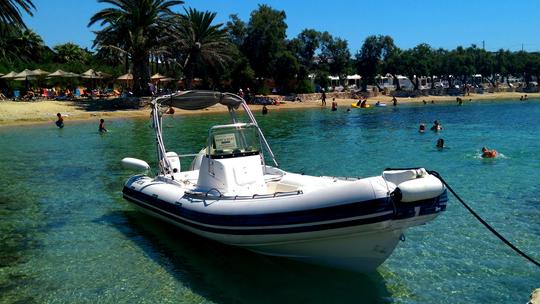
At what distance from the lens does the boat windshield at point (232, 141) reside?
39.1 ft

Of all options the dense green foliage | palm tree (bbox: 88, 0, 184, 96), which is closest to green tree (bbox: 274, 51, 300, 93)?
the dense green foliage

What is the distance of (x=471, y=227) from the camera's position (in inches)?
492

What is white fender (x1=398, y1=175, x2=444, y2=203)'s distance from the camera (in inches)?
317

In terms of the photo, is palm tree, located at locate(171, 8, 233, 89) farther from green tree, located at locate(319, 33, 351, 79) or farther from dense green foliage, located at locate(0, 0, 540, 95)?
green tree, located at locate(319, 33, 351, 79)

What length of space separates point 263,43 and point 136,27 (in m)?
23.6

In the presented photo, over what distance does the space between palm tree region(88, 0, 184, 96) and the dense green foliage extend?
10cm

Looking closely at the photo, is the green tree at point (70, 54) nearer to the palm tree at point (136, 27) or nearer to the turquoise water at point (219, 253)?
the palm tree at point (136, 27)

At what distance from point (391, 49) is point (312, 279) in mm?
92941

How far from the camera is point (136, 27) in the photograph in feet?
174

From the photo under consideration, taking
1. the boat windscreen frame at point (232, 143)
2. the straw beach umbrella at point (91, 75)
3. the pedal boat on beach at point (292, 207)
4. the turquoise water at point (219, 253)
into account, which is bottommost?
the turquoise water at point (219, 253)

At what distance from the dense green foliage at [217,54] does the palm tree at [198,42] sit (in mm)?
115

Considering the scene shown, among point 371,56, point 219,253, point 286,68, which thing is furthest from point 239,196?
point 371,56

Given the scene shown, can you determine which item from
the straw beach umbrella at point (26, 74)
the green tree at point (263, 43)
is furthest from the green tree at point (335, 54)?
the straw beach umbrella at point (26, 74)

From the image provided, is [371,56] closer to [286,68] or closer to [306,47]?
[306,47]
